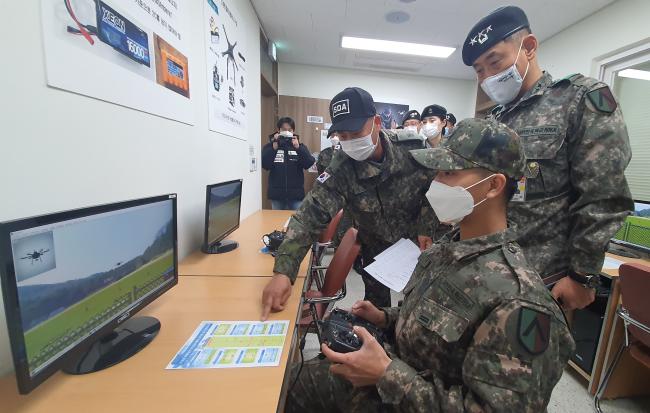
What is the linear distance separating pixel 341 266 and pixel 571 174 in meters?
0.97

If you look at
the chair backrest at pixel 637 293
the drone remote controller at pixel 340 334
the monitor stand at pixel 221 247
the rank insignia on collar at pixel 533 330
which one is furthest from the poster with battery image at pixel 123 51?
the chair backrest at pixel 637 293

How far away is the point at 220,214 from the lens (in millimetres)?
1613

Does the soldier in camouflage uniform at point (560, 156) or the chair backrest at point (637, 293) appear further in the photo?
the chair backrest at point (637, 293)

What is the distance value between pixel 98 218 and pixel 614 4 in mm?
4068

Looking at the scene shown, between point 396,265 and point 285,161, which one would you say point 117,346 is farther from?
point 285,161

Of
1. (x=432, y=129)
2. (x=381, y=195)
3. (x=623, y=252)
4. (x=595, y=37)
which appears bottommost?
(x=623, y=252)

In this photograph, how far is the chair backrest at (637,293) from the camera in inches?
49.7

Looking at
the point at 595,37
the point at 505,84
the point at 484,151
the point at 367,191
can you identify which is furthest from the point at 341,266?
the point at 595,37

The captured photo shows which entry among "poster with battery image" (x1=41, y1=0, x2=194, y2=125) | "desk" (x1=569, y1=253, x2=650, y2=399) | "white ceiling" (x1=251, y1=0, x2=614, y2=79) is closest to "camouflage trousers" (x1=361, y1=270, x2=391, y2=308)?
"desk" (x1=569, y1=253, x2=650, y2=399)

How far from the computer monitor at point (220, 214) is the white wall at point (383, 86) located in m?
3.51

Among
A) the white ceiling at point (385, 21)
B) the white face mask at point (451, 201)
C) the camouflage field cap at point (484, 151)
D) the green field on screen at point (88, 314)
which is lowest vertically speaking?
the green field on screen at point (88, 314)

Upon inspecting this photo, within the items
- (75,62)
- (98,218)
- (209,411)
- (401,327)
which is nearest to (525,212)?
(401,327)

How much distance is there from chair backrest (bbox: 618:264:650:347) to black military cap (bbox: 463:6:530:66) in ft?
3.78

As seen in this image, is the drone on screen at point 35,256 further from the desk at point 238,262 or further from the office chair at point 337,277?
Answer: the office chair at point 337,277
